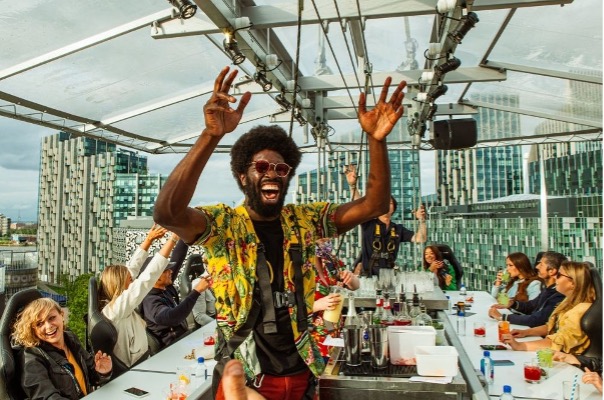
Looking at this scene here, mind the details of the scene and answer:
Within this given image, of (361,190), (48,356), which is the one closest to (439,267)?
(361,190)

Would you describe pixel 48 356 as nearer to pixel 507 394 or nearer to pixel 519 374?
pixel 507 394

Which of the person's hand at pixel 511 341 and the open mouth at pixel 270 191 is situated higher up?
the open mouth at pixel 270 191

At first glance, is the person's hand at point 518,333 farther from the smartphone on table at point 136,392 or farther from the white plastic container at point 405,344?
the smartphone on table at point 136,392

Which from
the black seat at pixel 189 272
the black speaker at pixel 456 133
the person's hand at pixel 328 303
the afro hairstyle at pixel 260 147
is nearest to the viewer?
the afro hairstyle at pixel 260 147

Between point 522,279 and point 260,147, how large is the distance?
456 centimetres

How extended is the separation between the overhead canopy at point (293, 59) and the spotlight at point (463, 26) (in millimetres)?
11

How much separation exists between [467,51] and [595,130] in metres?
3.74

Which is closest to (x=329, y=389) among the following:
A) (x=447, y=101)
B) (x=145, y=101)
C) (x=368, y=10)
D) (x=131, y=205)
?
(x=368, y=10)

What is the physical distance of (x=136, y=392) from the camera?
2.42 metres

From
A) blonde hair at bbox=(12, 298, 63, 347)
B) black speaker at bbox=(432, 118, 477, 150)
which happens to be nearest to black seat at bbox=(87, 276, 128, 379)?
blonde hair at bbox=(12, 298, 63, 347)

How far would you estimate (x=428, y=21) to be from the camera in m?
4.37

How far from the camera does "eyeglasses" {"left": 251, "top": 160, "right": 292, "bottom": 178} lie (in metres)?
1.47

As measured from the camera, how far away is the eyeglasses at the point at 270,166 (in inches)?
57.8

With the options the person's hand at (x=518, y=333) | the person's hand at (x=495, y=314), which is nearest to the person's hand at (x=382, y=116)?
the person's hand at (x=518, y=333)
